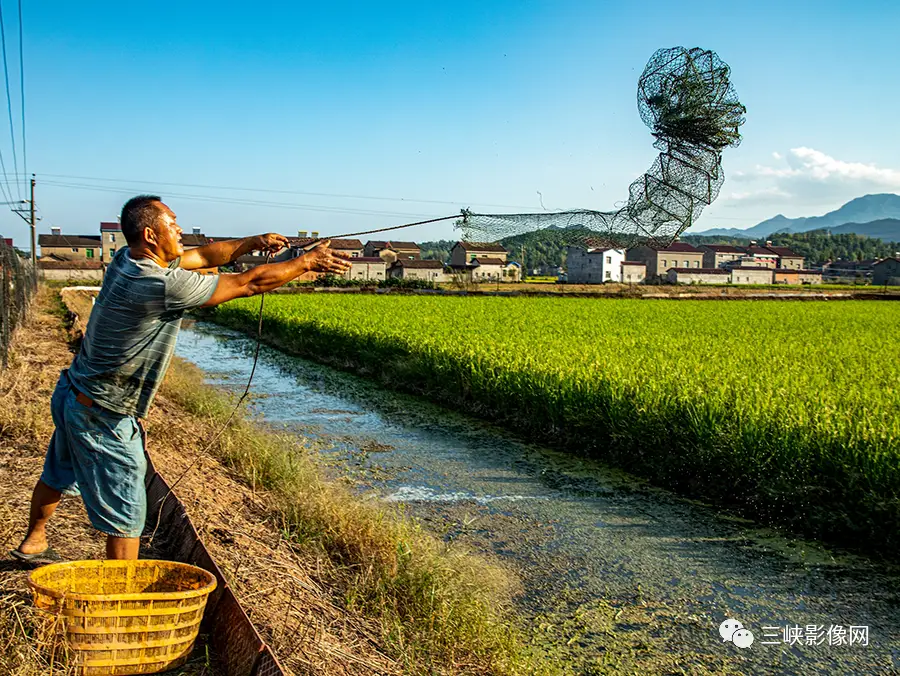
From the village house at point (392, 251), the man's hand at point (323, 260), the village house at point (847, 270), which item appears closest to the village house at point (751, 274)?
the village house at point (847, 270)

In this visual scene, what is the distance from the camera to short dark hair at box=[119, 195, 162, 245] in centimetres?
296

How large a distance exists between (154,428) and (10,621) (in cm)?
426

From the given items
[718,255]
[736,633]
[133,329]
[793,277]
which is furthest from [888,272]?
[133,329]

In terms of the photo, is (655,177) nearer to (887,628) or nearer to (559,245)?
(559,245)

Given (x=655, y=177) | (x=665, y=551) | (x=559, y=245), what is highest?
(x=655, y=177)

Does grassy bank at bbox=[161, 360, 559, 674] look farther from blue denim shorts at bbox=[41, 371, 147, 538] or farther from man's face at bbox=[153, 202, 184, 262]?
man's face at bbox=[153, 202, 184, 262]

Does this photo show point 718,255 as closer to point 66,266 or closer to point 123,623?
point 66,266

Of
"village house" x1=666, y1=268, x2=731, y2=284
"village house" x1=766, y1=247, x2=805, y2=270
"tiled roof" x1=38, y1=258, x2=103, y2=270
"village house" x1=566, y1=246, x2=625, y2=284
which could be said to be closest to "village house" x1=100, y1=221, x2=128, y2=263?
"tiled roof" x1=38, y1=258, x2=103, y2=270

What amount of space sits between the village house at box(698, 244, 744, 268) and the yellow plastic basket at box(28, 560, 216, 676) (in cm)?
7830

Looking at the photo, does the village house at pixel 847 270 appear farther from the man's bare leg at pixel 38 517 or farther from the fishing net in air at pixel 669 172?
the man's bare leg at pixel 38 517

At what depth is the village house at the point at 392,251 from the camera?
66.0 metres

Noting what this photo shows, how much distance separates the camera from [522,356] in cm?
1059

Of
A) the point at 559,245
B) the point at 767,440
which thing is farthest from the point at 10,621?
the point at 767,440

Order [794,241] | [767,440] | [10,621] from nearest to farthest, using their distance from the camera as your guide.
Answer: [10,621] < [767,440] < [794,241]
